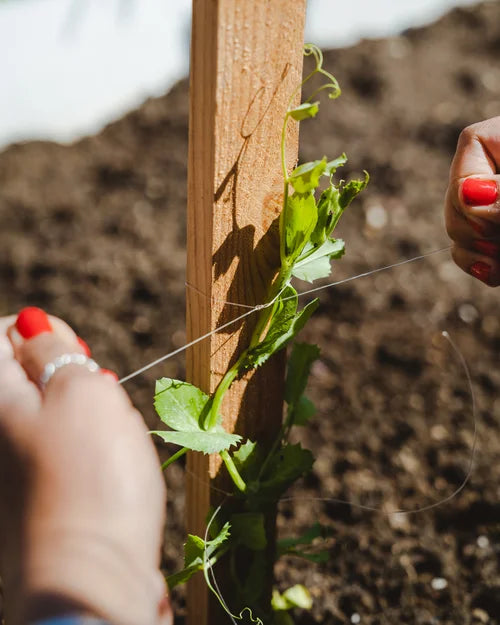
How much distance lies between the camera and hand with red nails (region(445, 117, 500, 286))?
0.98 metres

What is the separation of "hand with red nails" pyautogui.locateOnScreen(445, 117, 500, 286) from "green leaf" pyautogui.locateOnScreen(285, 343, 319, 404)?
0.29 metres

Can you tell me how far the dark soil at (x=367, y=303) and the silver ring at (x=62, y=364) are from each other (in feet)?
2.20

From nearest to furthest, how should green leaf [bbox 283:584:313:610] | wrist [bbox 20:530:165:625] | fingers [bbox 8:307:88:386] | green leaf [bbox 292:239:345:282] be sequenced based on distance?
wrist [bbox 20:530:165:625] → fingers [bbox 8:307:88:386] → green leaf [bbox 292:239:345:282] → green leaf [bbox 283:584:313:610]

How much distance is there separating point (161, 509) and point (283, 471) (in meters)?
0.43

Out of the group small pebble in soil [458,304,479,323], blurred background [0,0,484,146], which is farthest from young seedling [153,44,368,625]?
blurred background [0,0,484,146]

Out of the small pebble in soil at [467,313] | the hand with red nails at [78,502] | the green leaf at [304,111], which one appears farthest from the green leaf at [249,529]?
the small pebble in soil at [467,313]

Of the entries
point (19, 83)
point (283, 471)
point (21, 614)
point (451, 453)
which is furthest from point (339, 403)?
point (19, 83)

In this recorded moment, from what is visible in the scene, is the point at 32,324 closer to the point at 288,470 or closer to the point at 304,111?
the point at 304,111

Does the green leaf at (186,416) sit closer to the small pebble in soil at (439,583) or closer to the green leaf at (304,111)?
the green leaf at (304,111)

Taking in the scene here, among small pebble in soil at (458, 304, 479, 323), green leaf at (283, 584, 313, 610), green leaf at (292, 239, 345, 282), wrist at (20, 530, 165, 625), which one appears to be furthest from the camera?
→ small pebble in soil at (458, 304, 479, 323)

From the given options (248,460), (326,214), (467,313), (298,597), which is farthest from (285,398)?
(467,313)

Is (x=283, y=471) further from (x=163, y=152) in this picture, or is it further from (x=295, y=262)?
(x=163, y=152)

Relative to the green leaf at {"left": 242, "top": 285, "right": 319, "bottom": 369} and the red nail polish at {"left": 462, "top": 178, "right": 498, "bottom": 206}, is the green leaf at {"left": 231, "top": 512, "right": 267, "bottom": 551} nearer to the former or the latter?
the green leaf at {"left": 242, "top": 285, "right": 319, "bottom": 369}

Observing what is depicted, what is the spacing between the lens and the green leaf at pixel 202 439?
832 millimetres
